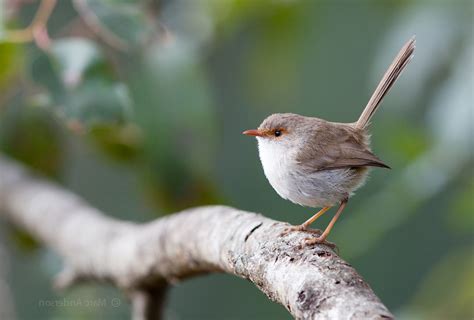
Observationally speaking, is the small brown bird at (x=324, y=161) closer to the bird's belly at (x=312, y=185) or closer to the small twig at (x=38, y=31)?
the bird's belly at (x=312, y=185)

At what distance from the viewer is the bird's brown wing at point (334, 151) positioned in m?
2.57

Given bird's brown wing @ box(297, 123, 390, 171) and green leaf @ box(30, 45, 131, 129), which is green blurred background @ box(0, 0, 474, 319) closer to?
green leaf @ box(30, 45, 131, 129)

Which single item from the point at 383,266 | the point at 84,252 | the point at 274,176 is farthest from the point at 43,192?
the point at 383,266

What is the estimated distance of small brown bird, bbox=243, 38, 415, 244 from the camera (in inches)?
102

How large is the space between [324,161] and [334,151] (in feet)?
0.18

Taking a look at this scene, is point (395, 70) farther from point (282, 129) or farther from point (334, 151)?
point (282, 129)

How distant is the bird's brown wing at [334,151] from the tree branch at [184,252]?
48 centimetres

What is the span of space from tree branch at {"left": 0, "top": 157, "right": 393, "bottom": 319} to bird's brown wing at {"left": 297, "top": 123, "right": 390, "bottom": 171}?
48cm

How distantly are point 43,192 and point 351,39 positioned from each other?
4546mm

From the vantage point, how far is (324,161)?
103 inches

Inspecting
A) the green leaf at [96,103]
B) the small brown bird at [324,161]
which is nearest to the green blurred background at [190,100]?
the green leaf at [96,103]

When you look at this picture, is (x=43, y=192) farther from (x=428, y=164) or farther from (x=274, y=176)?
(x=428, y=164)

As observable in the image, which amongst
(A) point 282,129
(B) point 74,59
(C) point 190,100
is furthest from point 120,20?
(A) point 282,129

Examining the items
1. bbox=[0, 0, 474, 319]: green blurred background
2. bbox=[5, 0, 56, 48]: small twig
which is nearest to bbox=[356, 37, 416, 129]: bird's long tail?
bbox=[0, 0, 474, 319]: green blurred background
